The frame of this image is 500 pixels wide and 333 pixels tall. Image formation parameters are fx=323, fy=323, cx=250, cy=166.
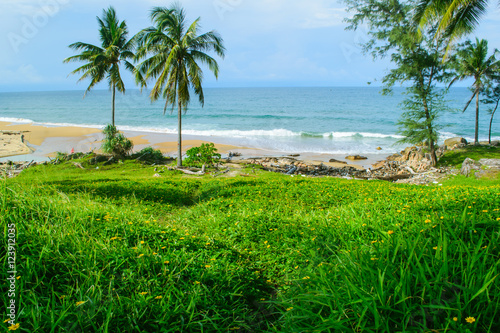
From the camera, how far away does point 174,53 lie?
17.4m

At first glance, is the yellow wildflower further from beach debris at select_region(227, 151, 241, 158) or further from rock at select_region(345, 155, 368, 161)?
rock at select_region(345, 155, 368, 161)

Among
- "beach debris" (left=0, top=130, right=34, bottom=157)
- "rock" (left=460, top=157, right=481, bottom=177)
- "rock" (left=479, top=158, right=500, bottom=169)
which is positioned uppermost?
"rock" (left=479, top=158, right=500, bottom=169)

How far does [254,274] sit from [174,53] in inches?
618

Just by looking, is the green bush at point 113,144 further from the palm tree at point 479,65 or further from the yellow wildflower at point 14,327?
the palm tree at point 479,65

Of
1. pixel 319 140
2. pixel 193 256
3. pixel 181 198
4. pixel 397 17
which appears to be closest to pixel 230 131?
pixel 319 140

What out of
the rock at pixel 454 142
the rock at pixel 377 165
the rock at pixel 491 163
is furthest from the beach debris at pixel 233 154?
the rock at pixel 454 142

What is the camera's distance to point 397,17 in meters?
19.8

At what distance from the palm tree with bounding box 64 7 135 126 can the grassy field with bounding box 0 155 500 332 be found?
744 inches

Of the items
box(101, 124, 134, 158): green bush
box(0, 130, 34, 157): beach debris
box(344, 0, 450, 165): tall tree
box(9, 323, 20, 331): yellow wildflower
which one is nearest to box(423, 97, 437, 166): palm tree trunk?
box(344, 0, 450, 165): tall tree

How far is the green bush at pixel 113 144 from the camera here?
20.6 m

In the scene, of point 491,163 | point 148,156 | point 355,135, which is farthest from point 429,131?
point 355,135

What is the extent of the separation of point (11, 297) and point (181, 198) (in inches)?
267

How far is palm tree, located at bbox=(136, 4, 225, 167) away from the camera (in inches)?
688

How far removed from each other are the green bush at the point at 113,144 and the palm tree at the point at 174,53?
4.10 m
